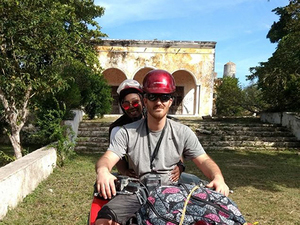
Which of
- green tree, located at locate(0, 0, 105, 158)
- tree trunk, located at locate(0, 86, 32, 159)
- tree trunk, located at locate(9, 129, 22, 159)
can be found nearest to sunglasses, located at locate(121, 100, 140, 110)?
green tree, located at locate(0, 0, 105, 158)

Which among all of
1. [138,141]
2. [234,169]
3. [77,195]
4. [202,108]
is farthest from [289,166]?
[202,108]

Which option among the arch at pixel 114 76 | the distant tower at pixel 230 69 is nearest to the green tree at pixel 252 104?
the arch at pixel 114 76

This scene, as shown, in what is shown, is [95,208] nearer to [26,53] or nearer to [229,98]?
[26,53]

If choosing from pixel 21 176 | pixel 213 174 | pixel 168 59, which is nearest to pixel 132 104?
pixel 213 174

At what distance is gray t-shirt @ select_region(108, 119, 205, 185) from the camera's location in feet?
6.54

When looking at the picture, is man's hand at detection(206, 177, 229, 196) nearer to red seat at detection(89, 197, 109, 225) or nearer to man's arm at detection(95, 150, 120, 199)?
man's arm at detection(95, 150, 120, 199)

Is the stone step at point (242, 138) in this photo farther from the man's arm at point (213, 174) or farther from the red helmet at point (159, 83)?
the red helmet at point (159, 83)

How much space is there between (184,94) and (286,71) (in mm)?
11116

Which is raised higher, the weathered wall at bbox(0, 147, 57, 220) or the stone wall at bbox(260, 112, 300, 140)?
the stone wall at bbox(260, 112, 300, 140)

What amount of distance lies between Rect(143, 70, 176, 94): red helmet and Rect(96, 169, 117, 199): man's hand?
571 millimetres

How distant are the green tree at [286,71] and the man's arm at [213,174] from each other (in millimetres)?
6888

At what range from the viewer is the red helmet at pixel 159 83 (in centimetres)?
180

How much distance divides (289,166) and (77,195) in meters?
5.63

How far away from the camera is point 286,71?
1072 cm
